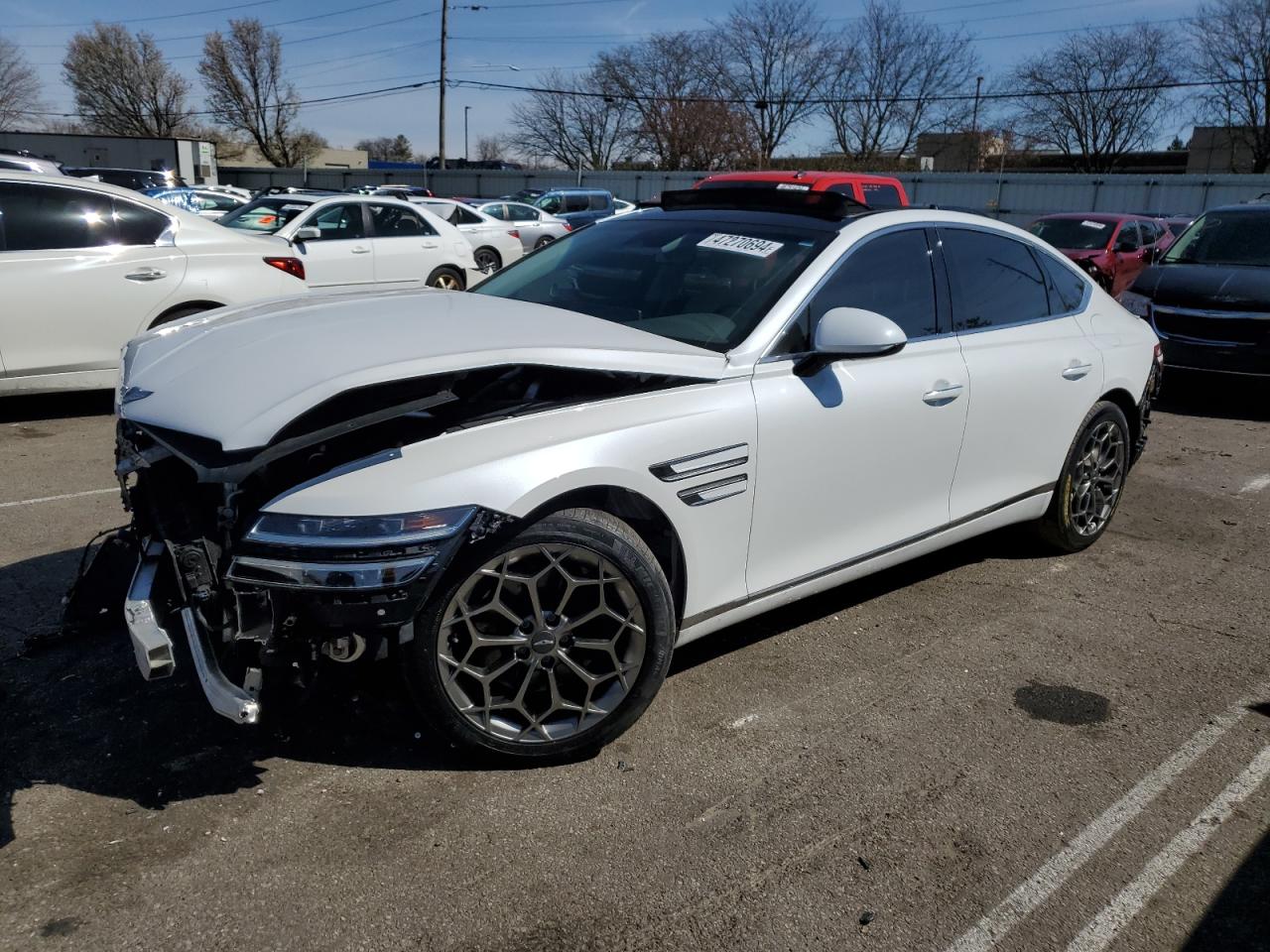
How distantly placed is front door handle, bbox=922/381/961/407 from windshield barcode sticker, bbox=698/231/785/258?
0.79 m

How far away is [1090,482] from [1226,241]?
5.89 metres

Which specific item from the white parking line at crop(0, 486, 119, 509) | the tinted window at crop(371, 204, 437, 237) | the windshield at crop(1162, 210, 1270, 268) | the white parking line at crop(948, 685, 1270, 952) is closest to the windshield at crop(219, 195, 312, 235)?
the tinted window at crop(371, 204, 437, 237)

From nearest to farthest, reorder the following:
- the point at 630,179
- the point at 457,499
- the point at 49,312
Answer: the point at 457,499 < the point at 49,312 < the point at 630,179

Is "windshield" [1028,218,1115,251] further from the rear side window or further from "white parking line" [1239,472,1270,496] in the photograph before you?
the rear side window

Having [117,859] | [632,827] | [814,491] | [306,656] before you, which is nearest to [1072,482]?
[814,491]

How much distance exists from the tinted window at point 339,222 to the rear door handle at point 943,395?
881cm

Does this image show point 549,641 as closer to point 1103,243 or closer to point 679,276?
point 679,276

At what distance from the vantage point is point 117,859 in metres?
2.49

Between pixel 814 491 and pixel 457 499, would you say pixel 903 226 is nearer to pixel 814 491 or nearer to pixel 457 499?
pixel 814 491

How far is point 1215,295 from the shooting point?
27.8 ft

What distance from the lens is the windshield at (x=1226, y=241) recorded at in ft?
29.7

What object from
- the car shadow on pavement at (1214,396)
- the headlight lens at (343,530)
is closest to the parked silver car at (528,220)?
the car shadow on pavement at (1214,396)

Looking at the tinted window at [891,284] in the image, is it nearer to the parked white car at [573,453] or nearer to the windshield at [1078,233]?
the parked white car at [573,453]

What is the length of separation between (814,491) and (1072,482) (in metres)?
1.97
